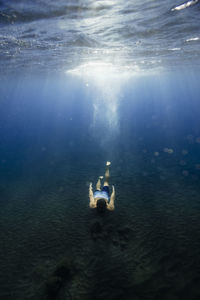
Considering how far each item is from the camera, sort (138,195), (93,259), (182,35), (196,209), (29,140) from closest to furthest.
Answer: (93,259) < (196,209) < (138,195) < (182,35) < (29,140)

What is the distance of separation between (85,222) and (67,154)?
1294cm

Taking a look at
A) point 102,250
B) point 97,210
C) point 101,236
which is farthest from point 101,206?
point 101,236

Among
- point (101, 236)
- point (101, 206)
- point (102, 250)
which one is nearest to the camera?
point (101, 206)

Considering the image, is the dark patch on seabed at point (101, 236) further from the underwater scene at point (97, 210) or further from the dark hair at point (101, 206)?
the dark hair at point (101, 206)

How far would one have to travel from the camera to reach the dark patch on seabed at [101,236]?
6820mm

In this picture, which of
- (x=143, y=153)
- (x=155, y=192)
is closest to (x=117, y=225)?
(x=155, y=192)

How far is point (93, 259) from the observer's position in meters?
8.00

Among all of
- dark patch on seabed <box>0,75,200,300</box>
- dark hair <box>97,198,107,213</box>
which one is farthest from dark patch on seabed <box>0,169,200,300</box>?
dark hair <box>97,198,107,213</box>

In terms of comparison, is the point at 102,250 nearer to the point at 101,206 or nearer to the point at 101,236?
the point at 101,236

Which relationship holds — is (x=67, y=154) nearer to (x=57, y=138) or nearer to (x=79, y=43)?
(x=57, y=138)

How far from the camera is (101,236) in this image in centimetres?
914

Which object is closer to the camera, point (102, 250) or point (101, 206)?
point (101, 206)

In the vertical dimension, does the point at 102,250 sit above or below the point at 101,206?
below

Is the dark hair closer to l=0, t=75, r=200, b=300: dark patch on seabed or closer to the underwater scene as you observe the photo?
the underwater scene
